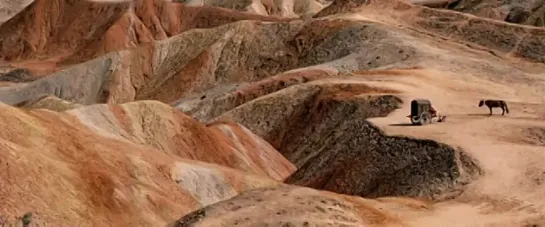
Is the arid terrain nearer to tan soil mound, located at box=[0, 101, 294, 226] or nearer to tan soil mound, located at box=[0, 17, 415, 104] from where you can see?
tan soil mound, located at box=[0, 101, 294, 226]

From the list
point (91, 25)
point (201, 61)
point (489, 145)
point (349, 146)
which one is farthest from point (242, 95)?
point (91, 25)

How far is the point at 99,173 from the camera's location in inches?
1079

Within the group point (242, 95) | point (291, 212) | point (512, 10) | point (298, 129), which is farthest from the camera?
point (512, 10)

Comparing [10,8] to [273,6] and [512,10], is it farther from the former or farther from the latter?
[512,10]

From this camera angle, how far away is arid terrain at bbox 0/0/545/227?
78.1ft

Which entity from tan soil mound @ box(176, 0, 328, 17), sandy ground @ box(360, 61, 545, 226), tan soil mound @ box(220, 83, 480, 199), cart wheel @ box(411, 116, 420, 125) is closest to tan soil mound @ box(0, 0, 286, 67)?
tan soil mound @ box(176, 0, 328, 17)

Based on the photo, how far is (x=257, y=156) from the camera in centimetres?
4178

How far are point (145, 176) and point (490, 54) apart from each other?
4466cm

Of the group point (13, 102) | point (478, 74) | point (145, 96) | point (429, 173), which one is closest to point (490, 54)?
point (478, 74)

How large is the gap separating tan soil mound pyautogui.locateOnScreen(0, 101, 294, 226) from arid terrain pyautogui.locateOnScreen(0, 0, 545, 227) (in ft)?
0.22

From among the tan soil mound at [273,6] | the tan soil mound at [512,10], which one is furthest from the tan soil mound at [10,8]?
the tan soil mound at [512,10]

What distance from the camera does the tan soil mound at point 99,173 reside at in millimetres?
24484

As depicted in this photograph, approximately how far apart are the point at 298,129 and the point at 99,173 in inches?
990

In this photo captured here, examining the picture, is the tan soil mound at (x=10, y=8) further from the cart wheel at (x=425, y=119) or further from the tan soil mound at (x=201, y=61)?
the cart wheel at (x=425, y=119)
